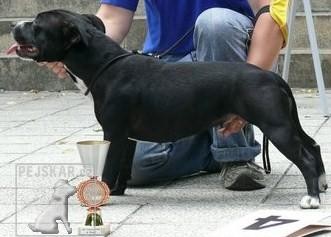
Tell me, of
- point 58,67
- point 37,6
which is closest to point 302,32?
point 37,6

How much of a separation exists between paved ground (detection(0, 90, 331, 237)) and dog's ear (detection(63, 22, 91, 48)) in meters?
0.77

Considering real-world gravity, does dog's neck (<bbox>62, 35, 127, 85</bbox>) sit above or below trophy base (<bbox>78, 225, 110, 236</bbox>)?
above

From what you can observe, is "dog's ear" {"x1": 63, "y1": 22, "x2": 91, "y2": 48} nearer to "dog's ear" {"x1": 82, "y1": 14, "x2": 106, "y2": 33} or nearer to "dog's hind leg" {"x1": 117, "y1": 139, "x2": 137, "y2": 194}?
"dog's ear" {"x1": 82, "y1": 14, "x2": 106, "y2": 33}

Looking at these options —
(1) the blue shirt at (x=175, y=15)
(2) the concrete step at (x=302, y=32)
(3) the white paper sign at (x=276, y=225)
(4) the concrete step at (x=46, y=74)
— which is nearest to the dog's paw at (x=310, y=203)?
(3) the white paper sign at (x=276, y=225)

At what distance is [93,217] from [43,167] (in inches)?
61.3

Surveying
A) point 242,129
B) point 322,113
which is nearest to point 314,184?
point 242,129

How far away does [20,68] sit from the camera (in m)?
9.37

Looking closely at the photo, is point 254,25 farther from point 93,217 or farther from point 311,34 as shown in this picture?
point 311,34

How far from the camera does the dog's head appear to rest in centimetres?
393

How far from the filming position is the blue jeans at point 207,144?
14.1 ft

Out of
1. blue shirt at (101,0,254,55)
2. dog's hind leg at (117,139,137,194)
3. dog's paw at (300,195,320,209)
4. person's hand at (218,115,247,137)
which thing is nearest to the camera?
dog's paw at (300,195,320,209)

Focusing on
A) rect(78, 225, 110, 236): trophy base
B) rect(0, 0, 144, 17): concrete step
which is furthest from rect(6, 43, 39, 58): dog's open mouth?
rect(0, 0, 144, 17): concrete step

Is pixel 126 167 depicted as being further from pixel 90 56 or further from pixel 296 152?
pixel 296 152

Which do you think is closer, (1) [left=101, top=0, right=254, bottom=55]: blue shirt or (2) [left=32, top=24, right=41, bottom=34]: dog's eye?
(2) [left=32, top=24, right=41, bottom=34]: dog's eye
